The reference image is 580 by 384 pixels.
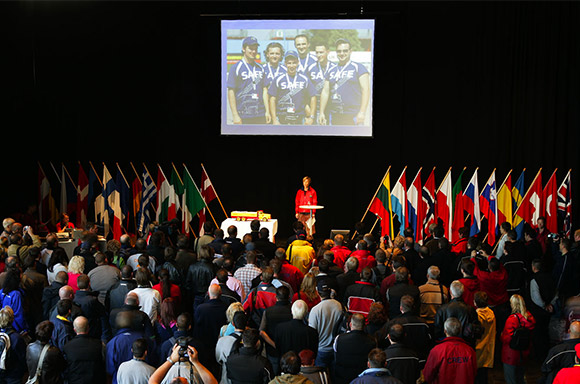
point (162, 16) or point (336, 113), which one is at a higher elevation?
point (162, 16)

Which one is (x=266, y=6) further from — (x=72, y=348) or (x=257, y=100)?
(x=72, y=348)

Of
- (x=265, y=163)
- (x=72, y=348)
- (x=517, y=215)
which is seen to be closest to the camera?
(x=72, y=348)

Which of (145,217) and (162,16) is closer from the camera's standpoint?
(145,217)

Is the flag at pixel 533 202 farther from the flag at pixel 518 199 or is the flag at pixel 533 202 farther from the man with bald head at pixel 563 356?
the man with bald head at pixel 563 356

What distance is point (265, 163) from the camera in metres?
18.4

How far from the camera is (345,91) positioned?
55.5 feet

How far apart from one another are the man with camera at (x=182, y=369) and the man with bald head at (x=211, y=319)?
5.45 ft

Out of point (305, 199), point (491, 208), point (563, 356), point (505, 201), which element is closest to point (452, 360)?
point (563, 356)

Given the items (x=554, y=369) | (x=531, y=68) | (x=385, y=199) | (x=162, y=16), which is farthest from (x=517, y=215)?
(x=162, y=16)

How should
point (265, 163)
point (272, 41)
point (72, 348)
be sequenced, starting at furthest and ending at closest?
point (265, 163)
point (272, 41)
point (72, 348)

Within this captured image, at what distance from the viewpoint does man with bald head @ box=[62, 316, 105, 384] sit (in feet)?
21.9

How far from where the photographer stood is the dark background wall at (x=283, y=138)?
1705 centimetres

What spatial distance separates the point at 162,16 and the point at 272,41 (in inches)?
130

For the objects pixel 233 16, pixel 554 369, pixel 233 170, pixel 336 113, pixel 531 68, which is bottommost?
pixel 554 369
